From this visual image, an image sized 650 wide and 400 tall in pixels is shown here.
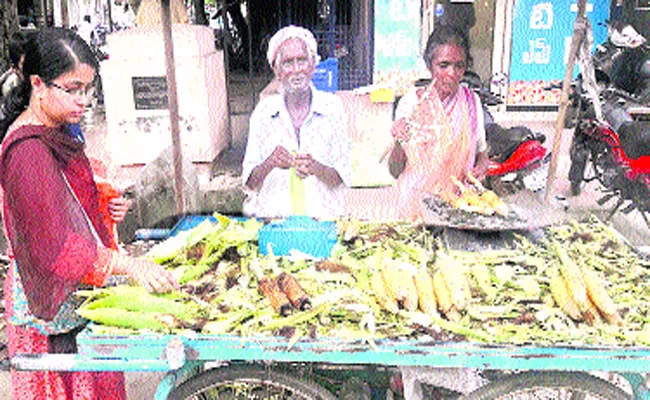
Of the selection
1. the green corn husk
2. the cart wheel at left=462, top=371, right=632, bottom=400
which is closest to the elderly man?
the green corn husk

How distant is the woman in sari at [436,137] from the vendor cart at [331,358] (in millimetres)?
1290

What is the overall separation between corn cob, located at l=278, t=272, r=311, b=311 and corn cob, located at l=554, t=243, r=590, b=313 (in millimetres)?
909

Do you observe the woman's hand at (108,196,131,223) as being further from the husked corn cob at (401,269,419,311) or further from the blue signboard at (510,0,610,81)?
the blue signboard at (510,0,610,81)

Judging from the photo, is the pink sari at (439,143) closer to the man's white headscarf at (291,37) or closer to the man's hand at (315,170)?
the man's hand at (315,170)

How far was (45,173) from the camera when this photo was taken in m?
2.01

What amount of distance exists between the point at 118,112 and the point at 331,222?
153 inches

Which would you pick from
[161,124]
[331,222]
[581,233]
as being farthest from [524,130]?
[161,124]

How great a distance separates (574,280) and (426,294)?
0.52 m

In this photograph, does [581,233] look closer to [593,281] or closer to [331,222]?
[593,281]

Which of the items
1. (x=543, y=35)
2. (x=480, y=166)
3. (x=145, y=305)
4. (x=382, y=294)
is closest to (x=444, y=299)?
(x=382, y=294)

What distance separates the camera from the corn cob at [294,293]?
2107mm

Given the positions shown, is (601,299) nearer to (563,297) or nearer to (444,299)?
(563,297)

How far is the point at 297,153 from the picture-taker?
3.06 m

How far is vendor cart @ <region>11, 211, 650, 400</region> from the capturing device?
6.26ft
